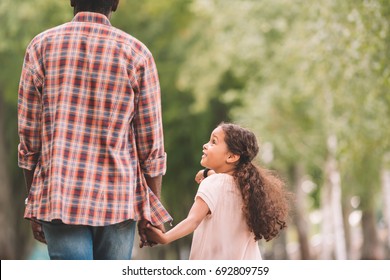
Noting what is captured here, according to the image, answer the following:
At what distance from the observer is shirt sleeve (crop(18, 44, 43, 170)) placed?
15.0 feet

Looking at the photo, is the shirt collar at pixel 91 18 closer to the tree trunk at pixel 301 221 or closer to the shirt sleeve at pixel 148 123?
the shirt sleeve at pixel 148 123

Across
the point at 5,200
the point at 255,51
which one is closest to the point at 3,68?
the point at 5,200

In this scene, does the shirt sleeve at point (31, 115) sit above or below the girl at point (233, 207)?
above

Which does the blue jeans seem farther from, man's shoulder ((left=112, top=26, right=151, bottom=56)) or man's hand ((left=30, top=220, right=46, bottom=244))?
man's shoulder ((left=112, top=26, right=151, bottom=56))

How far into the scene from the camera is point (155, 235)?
4652 mm

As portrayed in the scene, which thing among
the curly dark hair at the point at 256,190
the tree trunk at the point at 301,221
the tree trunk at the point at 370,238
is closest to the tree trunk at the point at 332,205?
the tree trunk at the point at 301,221

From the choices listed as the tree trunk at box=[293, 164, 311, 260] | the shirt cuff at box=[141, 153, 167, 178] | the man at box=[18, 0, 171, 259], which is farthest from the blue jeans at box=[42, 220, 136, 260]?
the tree trunk at box=[293, 164, 311, 260]

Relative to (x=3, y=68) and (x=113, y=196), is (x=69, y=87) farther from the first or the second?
(x=3, y=68)

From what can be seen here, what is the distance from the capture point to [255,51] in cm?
2477

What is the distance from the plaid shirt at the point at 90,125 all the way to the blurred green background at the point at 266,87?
1006 cm

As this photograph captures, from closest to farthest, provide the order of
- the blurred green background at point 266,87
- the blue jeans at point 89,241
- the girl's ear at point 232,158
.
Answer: the blue jeans at point 89,241 → the girl's ear at point 232,158 → the blurred green background at point 266,87

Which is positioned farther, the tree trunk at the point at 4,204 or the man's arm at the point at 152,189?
the tree trunk at the point at 4,204

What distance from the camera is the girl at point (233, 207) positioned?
5.03 m

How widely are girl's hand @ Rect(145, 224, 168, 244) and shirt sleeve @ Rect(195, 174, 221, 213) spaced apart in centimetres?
43
